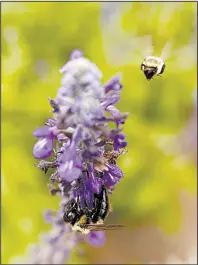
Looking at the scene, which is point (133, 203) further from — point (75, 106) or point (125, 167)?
point (75, 106)

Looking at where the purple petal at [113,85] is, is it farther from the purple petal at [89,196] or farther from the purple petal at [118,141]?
the purple petal at [89,196]

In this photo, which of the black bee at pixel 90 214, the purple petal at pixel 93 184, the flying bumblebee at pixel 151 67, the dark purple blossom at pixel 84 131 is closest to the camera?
the dark purple blossom at pixel 84 131

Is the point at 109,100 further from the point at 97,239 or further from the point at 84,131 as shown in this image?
the point at 97,239

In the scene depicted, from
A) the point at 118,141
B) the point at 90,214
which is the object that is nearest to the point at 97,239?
the point at 90,214

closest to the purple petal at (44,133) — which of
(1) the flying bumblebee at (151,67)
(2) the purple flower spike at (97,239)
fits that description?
(1) the flying bumblebee at (151,67)

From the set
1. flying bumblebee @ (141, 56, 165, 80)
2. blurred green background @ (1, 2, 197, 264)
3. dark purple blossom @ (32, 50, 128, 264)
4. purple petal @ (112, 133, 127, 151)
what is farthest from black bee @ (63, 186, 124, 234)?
blurred green background @ (1, 2, 197, 264)

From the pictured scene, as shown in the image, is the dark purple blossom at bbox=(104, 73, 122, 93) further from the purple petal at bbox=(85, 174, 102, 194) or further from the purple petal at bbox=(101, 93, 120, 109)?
the purple petal at bbox=(85, 174, 102, 194)
